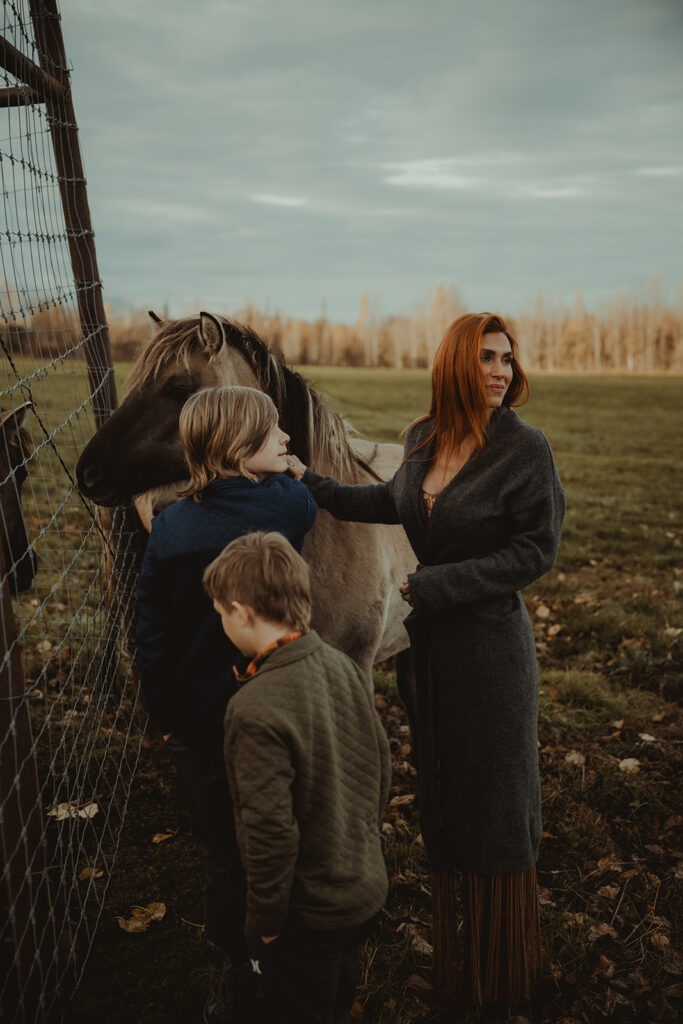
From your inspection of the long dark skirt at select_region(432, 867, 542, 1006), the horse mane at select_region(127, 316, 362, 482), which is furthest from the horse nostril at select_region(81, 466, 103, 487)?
the long dark skirt at select_region(432, 867, 542, 1006)

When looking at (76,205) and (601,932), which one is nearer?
(601,932)

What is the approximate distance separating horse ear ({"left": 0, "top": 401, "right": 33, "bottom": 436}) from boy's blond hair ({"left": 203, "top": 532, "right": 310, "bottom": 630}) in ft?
3.84

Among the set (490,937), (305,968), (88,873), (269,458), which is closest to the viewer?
(305,968)

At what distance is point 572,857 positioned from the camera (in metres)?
3.65

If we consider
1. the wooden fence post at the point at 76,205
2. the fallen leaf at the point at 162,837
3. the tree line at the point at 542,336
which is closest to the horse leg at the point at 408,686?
the fallen leaf at the point at 162,837

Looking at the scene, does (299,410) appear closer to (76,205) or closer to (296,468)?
(296,468)

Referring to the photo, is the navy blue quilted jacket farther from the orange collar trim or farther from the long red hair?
the long red hair

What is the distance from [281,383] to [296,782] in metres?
1.89

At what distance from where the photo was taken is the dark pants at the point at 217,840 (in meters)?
2.33

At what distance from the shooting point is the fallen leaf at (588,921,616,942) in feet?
10.2

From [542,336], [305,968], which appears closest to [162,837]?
[305,968]

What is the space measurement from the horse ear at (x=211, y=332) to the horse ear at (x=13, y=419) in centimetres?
75

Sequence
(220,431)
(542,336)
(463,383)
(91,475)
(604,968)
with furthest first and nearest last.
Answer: (542,336) < (604,968) < (91,475) < (463,383) < (220,431)

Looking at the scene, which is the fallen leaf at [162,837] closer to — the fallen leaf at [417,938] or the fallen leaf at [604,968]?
the fallen leaf at [417,938]
